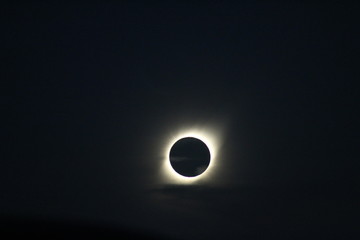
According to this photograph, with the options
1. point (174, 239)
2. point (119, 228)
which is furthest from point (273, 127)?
point (119, 228)

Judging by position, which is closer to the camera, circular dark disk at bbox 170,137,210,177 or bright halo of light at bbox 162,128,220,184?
circular dark disk at bbox 170,137,210,177

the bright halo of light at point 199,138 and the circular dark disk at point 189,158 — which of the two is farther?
the bright halo of light at point 199,138

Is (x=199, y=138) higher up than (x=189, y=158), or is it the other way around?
(x=199, y=138)

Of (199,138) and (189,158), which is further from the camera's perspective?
(199,138)
